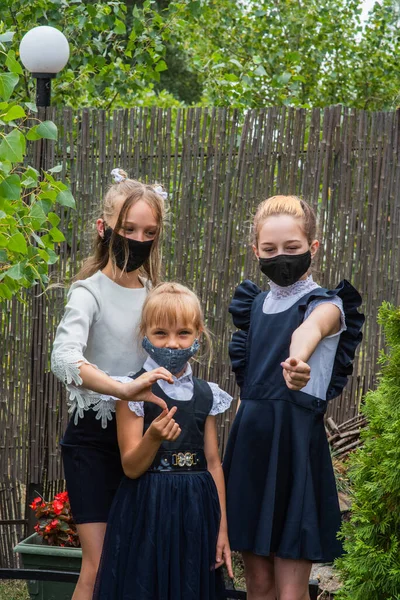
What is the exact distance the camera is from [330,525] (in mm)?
2486

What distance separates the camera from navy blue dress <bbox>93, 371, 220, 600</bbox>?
2.39 metres

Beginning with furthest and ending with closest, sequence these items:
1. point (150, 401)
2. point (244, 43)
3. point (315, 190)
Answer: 1. point (244, 43)
2. point (315, 190)
3. point (150, 401)

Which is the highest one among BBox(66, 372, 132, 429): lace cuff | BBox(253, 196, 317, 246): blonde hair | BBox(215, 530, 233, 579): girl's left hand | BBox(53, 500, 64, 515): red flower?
BBox(253, 196, 317, 246): blonde hair

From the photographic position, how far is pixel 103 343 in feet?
8.84

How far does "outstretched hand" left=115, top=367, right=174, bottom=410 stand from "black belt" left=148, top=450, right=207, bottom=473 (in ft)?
0.67

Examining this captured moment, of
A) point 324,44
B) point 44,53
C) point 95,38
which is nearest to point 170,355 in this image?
point 44,53

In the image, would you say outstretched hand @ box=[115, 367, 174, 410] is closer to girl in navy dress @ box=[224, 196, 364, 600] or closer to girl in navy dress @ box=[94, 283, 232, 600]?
girl in navy dress @ box=[94, 283, 232, 600]

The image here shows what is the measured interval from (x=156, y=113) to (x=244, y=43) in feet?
18.2

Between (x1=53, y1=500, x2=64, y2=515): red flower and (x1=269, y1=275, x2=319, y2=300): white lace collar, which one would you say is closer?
(x1=269, y1=275, x2=319, y2=300): white lace collar

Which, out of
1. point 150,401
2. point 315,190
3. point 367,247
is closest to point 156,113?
point 315,190

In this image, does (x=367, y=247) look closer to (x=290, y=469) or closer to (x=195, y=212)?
(x=195, y=212)

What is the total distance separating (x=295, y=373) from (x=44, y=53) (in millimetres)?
2958

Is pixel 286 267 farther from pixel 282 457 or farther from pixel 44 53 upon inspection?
pixel 44 53

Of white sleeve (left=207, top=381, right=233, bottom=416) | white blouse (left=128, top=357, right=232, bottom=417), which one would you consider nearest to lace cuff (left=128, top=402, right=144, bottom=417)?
white blouse (left=128, top=357, right=232, bottom=417)
